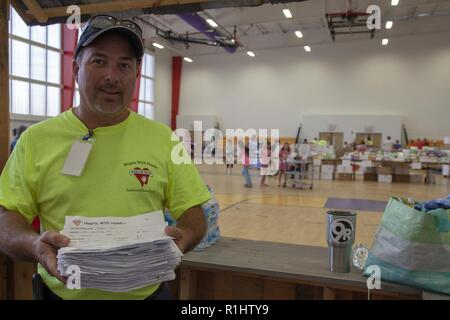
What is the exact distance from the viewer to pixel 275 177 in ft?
45.2

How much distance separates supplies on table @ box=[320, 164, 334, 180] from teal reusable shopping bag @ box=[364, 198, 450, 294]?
12.2 m

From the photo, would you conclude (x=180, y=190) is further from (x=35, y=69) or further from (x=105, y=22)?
(x=35, y=69)

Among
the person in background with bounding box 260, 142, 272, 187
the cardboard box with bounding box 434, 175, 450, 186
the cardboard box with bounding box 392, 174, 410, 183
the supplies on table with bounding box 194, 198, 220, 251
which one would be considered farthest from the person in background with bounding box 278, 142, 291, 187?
the supplies on table with bounding box 194, 198, 220, 251

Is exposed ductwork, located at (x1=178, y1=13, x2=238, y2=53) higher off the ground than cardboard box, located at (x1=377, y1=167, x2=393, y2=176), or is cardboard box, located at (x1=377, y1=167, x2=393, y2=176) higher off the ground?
exposed ductwork, located at (x1=178, y1=13, x2=238, y2=53)

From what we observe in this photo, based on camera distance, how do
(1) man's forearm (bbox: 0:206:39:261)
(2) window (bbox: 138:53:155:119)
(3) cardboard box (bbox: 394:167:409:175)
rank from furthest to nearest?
(2) window (bbox: 138:53:155:119), (3) cardboard box (bbox: 394:167:409:175), (1) man's forearm (bbox: 0:206:39:261)

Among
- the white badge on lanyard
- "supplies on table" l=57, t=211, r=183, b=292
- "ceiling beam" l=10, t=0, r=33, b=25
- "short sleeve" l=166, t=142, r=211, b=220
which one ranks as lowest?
"supplies on table" l=57, t=211, r=183, b=292

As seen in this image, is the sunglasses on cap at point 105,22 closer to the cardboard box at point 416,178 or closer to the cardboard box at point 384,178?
the cardboard box at point 384,178

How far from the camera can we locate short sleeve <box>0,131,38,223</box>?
1150 millimetres

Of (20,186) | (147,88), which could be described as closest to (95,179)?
(20,186)

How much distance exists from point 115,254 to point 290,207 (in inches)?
280

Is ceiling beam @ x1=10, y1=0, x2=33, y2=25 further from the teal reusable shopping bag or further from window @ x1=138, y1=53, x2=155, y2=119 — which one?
window @ x1=138, y1=53, x2=155, y2=119

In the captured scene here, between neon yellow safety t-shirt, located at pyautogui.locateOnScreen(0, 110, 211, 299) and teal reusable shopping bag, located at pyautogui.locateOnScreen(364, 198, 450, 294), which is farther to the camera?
teal reusable shopping bag, located at pyautogui.locateOnScreen(364, 198, 450, 294)

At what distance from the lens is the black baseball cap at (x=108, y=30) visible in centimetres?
117

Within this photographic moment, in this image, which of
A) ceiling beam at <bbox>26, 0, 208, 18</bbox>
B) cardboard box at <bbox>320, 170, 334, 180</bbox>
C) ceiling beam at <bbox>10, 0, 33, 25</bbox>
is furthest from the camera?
cardboard box at <bbox>320, 170, 334, 180</bbox>
